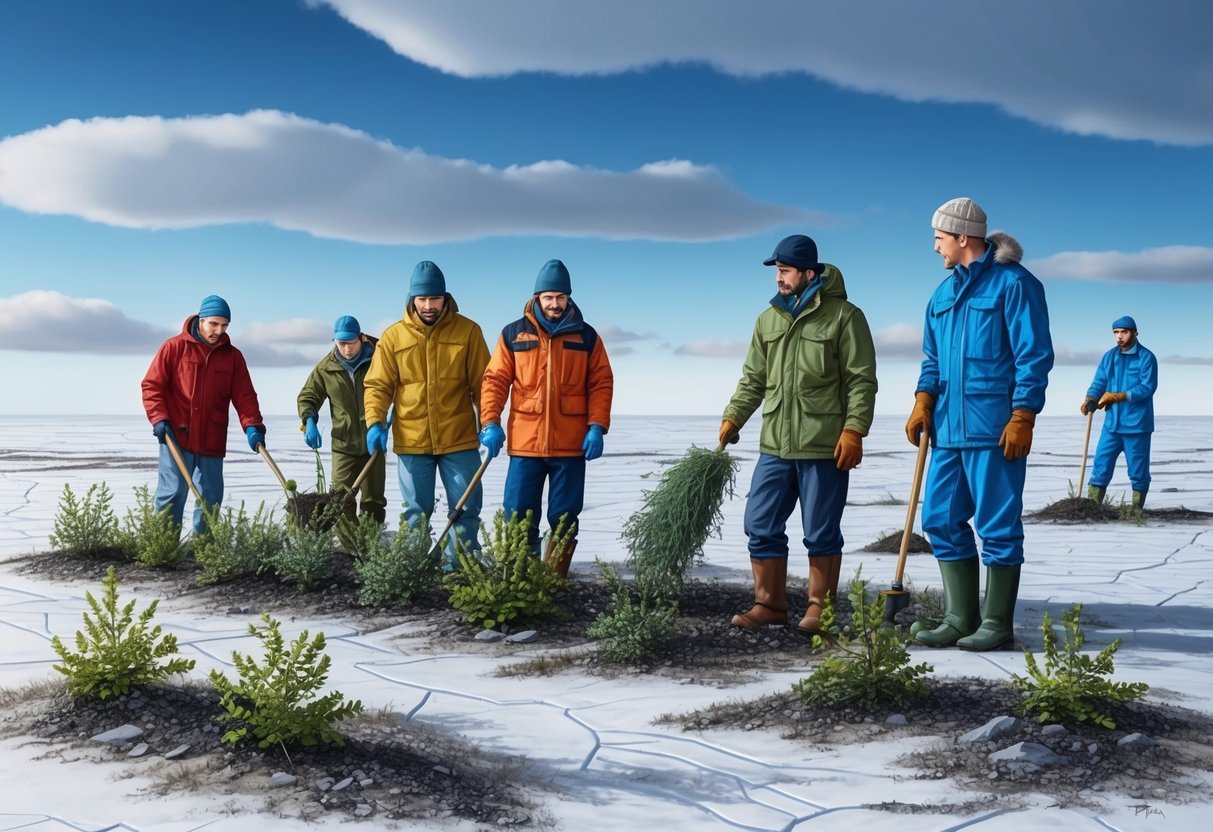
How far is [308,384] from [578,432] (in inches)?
105

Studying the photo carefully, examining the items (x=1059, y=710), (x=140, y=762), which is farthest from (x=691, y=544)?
(x=140, y=762)

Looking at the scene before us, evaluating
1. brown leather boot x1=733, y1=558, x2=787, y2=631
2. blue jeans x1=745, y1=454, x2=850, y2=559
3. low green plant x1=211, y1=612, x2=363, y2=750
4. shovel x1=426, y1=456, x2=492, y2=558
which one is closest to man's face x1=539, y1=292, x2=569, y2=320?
shovel x1=426, y1=456, x2=492, y2=558

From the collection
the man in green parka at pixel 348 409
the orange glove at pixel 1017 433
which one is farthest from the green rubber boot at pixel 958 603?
the man in green parka at pixel 348 409

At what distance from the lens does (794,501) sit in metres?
6.23

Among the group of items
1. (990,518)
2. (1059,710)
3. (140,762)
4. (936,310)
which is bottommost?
(140,762)

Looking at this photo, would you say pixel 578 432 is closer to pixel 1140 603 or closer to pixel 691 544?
pixel 691 544

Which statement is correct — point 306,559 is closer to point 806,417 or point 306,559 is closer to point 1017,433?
point 806,417

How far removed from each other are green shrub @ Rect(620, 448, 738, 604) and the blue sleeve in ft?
5.12

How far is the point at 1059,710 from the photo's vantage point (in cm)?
427

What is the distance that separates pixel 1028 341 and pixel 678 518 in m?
1.98

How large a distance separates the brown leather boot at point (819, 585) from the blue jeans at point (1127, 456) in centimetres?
757

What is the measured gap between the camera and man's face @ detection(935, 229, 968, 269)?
19.2ft

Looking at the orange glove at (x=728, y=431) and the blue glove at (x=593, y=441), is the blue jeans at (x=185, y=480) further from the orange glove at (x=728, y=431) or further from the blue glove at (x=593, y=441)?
the orange glove at (x=728, y=431)

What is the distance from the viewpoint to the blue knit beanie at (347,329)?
27.5 feet
